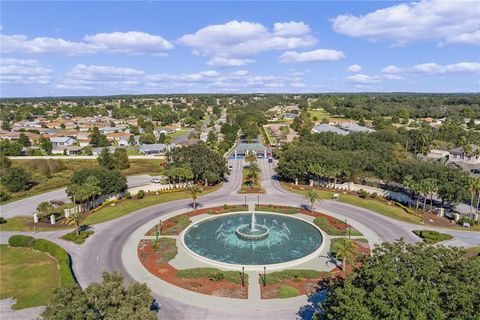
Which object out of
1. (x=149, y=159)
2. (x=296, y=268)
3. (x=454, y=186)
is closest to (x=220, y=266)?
(x=296, y=268)

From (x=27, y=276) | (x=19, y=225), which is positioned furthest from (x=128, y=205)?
(x=27, y=276)

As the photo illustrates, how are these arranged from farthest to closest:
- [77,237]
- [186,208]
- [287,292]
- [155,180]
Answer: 1. [155,180]
2. [186,208]
3. [77,237]
4. [287,292]

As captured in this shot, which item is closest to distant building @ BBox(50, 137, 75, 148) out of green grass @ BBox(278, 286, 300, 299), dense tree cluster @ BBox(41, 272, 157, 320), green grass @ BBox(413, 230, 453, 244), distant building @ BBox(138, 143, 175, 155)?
distant building @ BBox(138, 143, 175, 155)

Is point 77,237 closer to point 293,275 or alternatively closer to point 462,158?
point 293,275

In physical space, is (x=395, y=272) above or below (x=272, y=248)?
above

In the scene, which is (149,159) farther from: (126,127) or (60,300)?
(60,300)

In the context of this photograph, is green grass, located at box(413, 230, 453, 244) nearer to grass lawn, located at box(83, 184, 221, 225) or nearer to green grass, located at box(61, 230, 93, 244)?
grass lawn, located at box(83, 184, 221, 225)
